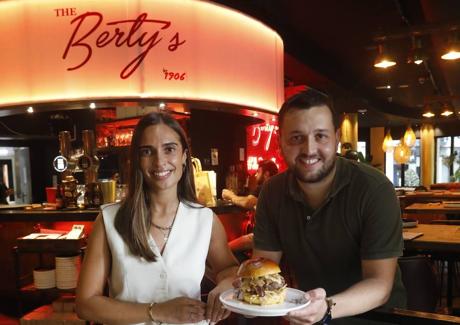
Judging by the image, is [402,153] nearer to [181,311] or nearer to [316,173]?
[316,173]

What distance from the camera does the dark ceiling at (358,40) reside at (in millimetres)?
4980

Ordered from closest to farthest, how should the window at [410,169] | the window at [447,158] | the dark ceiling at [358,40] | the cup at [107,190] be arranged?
the cup at [107,190]
the dark ceiling at [358,40]
the window at [447,158]
the window at [410,169]

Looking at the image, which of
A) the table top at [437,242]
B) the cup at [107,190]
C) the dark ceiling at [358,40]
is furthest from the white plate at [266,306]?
the dark ceiling at [358,40]

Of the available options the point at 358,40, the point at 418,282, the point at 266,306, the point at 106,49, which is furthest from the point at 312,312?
the point at 358,40

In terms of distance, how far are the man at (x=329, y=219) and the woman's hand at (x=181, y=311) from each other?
1.51 feet

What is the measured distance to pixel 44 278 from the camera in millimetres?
3555

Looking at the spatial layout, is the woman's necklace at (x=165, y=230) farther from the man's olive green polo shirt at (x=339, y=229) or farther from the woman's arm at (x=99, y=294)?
the man's olive green polo shirt at (x=339, y=229)

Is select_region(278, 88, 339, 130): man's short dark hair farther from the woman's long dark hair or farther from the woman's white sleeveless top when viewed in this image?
the woman's white sleeveless top

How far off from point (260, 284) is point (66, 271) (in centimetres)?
258

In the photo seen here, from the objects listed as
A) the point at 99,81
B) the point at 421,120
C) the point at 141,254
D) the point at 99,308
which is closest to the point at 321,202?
the point at 141,254

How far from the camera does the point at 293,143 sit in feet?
5.34

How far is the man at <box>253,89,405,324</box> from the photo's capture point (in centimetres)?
158

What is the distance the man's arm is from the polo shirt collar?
1.03 feet

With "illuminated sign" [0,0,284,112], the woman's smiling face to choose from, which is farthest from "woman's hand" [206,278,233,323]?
"illuminated sign" [0,0,284,112]
